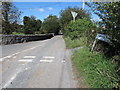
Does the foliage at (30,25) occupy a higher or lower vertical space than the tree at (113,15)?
higher

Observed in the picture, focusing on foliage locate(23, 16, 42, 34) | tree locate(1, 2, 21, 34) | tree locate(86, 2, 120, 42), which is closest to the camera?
tree locate(86, 2, 120, 42)

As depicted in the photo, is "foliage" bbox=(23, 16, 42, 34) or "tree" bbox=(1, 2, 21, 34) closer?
"tree" bbox=(1, 2, 21, 34)

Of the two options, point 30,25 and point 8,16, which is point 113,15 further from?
point 30,25

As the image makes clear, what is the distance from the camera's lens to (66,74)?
17.1 feet

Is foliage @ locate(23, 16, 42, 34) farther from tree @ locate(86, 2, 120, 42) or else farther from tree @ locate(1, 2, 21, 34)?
tree @ locate(86, 2, 120, 42)

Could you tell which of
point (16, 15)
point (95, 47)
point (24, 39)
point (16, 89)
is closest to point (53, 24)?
point (16, 15)

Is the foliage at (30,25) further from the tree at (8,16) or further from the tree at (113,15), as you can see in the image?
the tree at (113,15)

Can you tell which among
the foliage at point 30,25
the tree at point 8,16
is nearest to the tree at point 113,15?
the tree at point 8,16

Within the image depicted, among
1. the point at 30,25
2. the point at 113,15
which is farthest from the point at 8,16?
the point at 30,25

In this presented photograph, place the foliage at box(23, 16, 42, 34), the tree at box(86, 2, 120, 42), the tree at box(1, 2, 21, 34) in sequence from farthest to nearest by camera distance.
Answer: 1. the foliage at box(23, 16, 42, 34)
2. the tree at box(1, 2, 21, 34)
3. the tree at box(86, 2, 120, 42)

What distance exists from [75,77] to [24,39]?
17.0m

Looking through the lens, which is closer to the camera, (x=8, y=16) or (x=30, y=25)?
(x=8, y=16)

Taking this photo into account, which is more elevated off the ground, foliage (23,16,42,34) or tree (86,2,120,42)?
foliage (23,16,42,34)

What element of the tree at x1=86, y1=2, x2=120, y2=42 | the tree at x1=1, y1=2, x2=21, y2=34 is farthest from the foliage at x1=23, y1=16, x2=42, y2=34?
the tree at x1=86, y1=2, x2=120, y2=42
